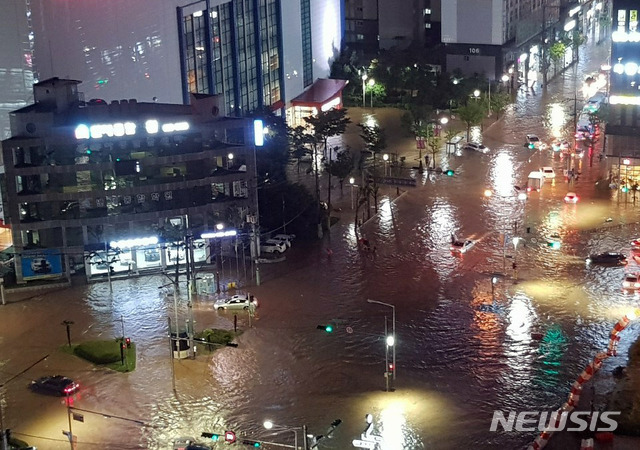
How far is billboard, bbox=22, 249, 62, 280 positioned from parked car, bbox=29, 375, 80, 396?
67.3 feet

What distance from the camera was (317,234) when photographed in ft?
334

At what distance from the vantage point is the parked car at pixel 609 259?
301 ft

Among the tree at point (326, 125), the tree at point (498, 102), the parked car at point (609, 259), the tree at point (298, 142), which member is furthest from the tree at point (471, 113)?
the parked car at point (609, 259)

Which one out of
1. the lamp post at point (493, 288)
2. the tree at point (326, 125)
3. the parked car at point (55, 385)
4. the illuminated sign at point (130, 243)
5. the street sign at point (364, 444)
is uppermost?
the tree at point (326, 125)

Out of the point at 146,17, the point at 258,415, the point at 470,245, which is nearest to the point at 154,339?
the point at 258,415

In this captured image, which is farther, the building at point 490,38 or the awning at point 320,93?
the building at point 490,38

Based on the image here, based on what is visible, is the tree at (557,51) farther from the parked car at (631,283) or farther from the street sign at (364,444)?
the street sign at (364,444)

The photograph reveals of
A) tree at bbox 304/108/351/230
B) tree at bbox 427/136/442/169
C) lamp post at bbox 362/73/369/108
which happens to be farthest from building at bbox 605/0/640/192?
lamp post at bbox 362/73/369/108

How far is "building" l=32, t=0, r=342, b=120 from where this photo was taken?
104 m

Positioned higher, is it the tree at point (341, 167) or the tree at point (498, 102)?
the tree at point (498, 102)

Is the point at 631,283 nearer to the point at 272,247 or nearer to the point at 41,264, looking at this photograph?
the point at 272,247

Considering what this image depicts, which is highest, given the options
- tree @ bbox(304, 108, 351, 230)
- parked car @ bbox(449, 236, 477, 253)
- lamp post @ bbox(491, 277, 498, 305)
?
tree @ bbox(304, 108, 351, 230)

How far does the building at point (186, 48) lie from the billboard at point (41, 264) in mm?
20357

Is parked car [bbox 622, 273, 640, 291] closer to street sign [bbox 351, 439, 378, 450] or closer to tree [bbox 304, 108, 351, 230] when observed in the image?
street sign [bbox 351, 439, 378, 450]
